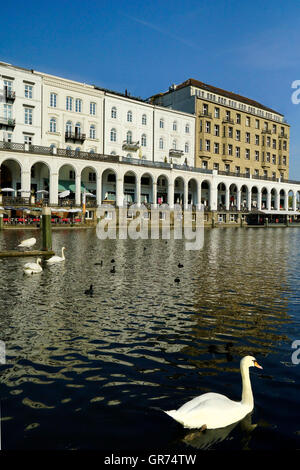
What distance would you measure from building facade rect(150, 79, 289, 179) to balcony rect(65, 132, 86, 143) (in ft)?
80.3

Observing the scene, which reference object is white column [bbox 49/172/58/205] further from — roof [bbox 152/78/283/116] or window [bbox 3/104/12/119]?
roof [bbox 152/78/283/116]

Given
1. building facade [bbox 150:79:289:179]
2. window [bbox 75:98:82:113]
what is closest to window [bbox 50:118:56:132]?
window [bbox 75:98:82:113]

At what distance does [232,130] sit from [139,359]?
74831 millimetres

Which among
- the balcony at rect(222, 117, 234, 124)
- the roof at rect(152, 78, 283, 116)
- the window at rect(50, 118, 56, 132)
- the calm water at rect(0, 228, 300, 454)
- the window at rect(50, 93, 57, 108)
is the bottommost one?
the calm water at rect(0, 228, 300, 454)

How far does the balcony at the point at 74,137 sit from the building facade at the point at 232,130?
80.3ft

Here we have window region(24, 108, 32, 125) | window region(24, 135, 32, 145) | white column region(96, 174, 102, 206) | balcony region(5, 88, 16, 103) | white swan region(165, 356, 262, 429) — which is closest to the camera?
white swan region(165, 356, 262, 429)

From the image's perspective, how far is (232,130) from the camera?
76.1m

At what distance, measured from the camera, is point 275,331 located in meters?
8.62

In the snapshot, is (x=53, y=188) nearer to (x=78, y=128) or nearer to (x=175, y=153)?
(x=78, y=128)

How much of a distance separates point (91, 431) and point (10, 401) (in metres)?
1.45

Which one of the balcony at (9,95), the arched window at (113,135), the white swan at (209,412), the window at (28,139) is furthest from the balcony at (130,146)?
the white swan at (209,412)

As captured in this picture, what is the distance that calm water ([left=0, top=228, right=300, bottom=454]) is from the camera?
4746 mm

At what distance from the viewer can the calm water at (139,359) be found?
475cm

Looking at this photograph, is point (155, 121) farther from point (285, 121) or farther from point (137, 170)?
point (285, 121)
